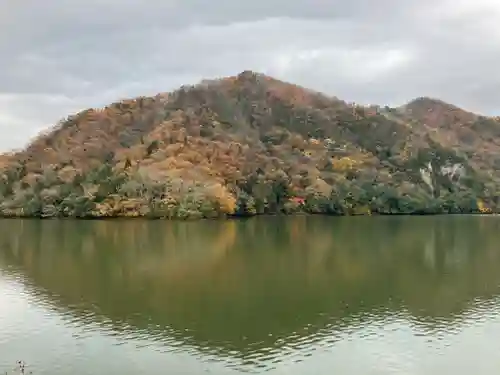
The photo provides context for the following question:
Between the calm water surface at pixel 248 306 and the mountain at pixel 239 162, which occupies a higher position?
the mountain at pixel 239 162

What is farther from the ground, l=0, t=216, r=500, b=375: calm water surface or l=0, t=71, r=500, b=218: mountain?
l=0, t=71, r=500, b=218: mountain

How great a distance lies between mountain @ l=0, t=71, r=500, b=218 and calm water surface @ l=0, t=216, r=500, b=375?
3628cm

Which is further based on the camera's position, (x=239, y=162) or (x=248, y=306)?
(x=239, y=162)

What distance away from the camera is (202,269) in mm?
43969

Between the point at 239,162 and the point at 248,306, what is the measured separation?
80167 mm

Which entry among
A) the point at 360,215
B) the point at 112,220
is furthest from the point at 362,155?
the point at 112,220

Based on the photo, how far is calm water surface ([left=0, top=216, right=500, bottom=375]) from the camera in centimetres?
2389

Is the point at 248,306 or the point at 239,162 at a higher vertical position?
the point at 239,162

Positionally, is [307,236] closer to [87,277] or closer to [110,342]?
[87,277]

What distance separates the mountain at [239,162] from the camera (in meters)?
97.8

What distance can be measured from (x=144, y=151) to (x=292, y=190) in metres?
27.4

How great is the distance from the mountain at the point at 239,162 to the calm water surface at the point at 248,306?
36.3 m

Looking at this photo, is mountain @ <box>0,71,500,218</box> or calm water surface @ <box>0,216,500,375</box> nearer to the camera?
calm water surface @ <box>0,216,500,375</box>

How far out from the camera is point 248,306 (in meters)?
32.3
